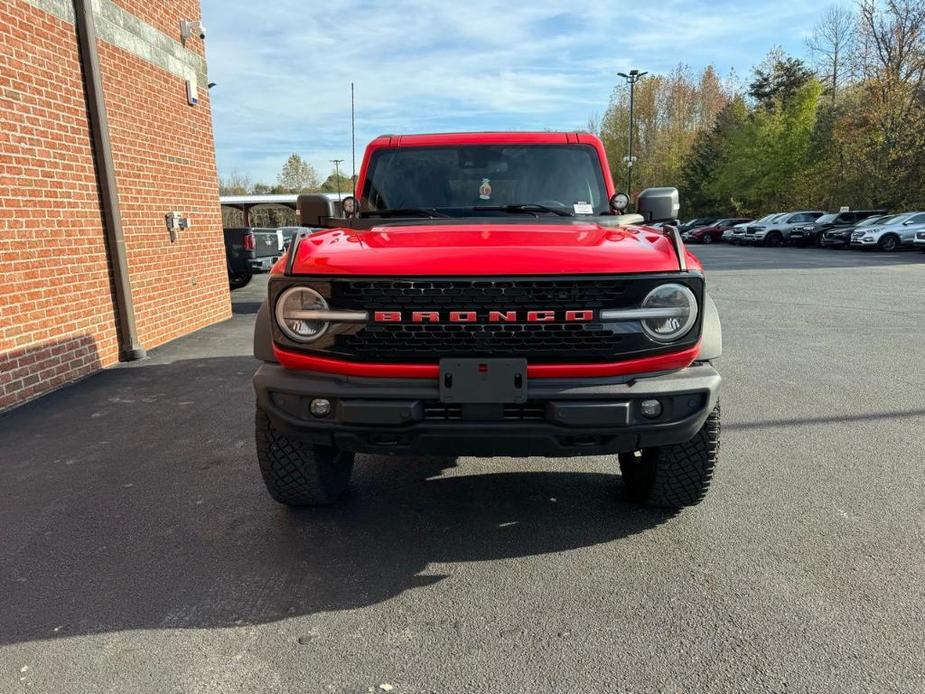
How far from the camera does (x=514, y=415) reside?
2.66 metres

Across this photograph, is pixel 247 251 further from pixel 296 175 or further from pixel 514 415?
pixel 296 175

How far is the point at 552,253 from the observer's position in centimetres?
268

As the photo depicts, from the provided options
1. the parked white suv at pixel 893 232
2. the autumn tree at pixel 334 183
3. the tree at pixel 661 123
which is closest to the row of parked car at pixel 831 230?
the parked white suv at pixel 893 232

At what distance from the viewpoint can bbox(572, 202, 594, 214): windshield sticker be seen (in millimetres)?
3898

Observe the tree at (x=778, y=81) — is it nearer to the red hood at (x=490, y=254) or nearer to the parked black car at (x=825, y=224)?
the parked black car at (x=825, y=224)

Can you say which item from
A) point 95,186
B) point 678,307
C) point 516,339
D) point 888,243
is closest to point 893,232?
point 888,243

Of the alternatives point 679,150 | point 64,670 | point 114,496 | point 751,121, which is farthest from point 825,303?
point 679,150

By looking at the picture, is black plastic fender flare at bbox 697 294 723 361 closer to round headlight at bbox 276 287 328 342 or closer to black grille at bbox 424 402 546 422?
black grille at bbox 424 402 546 422

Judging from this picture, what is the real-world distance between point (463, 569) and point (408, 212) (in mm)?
2032

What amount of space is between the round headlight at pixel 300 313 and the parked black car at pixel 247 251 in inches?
458

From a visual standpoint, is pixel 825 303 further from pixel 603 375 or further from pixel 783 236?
pixel 783 236

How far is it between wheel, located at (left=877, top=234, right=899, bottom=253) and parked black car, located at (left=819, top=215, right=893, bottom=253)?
1.37 m

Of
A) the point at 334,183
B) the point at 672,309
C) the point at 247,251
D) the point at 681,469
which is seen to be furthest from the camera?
the point at 334,183

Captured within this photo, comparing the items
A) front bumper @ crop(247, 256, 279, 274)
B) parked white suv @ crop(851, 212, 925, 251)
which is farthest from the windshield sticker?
parked white suv @ crop(851, 212, 925, 251)
